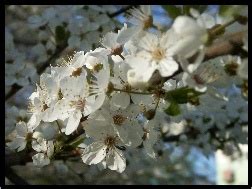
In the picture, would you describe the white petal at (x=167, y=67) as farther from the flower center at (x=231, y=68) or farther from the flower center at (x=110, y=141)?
the flower center at (x=110, y=141)

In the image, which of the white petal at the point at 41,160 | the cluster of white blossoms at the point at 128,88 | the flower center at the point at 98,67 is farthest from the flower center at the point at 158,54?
the white petal at the point at 41,160

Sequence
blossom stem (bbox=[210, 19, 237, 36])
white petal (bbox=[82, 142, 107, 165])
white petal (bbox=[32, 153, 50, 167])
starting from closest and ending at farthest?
1. blossom stem (bbox=[210, 19, 237, 36])
2. white petal (bbox=[82, 142, 107, 165])
3. white petal (bbox=[32, 153, 50, 167])

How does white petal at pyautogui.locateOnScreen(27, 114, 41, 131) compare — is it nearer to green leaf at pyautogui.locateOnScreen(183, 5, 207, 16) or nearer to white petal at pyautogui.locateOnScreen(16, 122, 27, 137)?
white petal at pyautogui.locateOnScreen(16, 122, 27, 137)

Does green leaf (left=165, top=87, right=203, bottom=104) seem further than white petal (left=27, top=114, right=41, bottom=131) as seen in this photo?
No

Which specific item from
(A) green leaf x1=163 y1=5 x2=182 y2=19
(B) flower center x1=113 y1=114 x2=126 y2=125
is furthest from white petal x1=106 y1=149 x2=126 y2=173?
(A) green leaf x1=163 y1=5 x2=182 y2=19

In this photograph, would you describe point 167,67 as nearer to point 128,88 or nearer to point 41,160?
point 128,88

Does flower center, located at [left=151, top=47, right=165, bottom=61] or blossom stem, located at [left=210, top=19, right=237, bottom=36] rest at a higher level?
blossom stem, located at [left=210, top=19, right=237, bottom=36]

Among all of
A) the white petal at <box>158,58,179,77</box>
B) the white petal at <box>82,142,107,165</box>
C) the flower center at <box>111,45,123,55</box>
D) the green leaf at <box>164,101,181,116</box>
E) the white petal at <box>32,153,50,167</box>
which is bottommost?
the white petal at <box>32,153,50,167</box>
